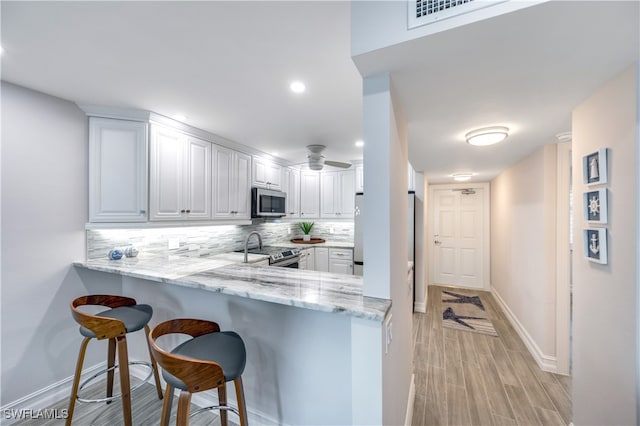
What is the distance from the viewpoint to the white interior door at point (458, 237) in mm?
5398

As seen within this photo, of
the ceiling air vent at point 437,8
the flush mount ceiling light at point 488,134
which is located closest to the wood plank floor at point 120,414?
the ceiling air vent at point 437,8

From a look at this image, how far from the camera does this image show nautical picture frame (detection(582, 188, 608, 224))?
1.37 meters

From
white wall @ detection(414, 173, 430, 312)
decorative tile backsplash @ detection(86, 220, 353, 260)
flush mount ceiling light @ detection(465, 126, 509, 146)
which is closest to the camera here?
Answer: flush mount ceiling light @ detection(465, 126, 509, 146)

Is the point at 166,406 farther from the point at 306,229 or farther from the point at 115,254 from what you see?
the point at 306,229

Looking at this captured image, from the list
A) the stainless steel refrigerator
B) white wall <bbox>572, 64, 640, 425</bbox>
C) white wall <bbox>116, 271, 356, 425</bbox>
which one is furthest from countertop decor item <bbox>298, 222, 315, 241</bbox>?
white wall <bbox>572, 64, 640, 425</bbox>

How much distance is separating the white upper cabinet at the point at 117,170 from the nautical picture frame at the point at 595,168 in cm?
335

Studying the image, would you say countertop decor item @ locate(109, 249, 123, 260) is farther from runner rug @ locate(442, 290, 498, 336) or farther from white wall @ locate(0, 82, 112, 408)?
runner rug @ locate(442, 290, 498, 336)

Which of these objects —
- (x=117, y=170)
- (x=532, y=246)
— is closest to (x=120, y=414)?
(x=117, y=170)

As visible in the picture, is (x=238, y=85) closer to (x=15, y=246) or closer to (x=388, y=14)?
(x=388, y=14)

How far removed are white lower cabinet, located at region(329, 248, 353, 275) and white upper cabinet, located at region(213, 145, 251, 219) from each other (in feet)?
5.31

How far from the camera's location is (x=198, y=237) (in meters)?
3.32

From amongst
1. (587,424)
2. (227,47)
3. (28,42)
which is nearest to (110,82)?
(28,42)

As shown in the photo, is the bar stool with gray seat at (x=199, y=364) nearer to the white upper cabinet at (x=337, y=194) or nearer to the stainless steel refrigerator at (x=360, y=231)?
the stainless steel refrigerator at (x=360, y=231)

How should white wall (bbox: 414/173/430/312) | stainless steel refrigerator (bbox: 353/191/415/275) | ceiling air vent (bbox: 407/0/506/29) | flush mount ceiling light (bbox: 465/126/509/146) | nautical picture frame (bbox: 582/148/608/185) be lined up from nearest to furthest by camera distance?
1. ceiling air vent (bbox: 407/0/506/29)
2. nautical picture frame (bbox: 582/148/608/185)
3. flush mount ceiling light (bbox: 465/126/509/146)
4. stainless steel refrigerator (bbox: 353/191/415/275)
5. white wall (bbox: 414/173/430/312)
